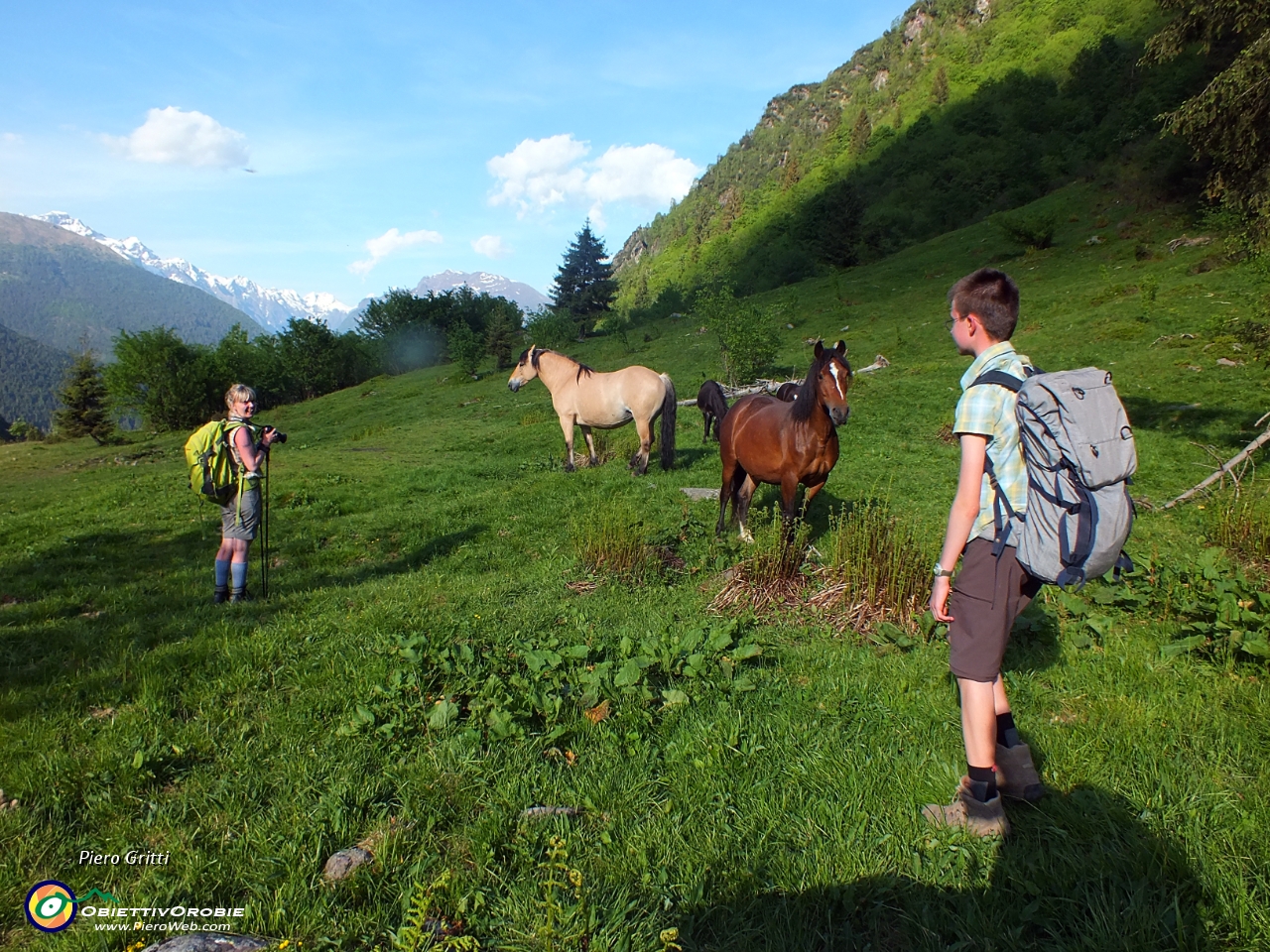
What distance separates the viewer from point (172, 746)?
3.60 meters

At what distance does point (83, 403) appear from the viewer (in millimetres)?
44688

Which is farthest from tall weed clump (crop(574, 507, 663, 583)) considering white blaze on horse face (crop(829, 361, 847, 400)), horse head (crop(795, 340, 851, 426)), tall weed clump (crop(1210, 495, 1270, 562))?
tall weed clump (crop(1210, 495, 1270, 562))

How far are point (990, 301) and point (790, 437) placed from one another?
14.3ft

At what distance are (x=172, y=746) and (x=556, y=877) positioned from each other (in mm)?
2620

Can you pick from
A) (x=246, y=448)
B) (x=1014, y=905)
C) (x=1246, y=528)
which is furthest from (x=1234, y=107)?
(x=246, y=448)

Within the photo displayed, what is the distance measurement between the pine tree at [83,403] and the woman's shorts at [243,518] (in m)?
47.8

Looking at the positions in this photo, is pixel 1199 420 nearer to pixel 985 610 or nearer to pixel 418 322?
pixel 985 610

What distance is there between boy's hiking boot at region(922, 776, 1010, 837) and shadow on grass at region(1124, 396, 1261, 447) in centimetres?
1279

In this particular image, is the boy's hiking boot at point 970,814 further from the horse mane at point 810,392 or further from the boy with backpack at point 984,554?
the horse mane at point 810,392

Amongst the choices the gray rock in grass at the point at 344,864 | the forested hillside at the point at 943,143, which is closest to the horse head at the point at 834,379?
the gray rock in grass at the point at 344,864

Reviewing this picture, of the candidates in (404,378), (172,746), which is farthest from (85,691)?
(404,378)

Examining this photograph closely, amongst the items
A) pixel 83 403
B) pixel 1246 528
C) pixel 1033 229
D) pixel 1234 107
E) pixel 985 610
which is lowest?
pixel 1246 528

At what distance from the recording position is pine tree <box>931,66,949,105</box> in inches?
3189

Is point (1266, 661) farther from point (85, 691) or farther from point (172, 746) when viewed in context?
point (85, 691)
